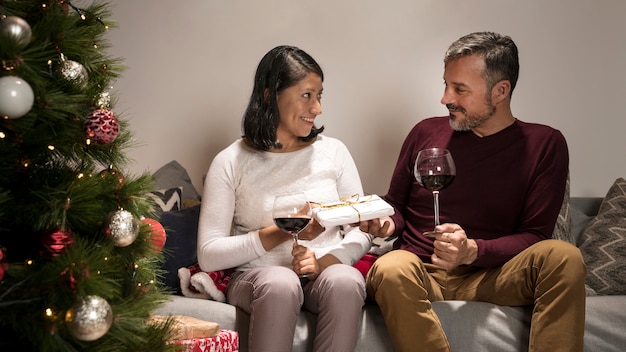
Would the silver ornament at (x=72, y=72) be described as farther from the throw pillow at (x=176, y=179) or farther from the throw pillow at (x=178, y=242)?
the throw pillow at (x=176, y=179)

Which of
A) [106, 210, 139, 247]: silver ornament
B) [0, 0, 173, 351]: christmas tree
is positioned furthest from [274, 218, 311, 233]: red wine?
[106, 210, 139, 247]: silver ornament

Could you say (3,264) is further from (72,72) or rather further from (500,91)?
(500,91)

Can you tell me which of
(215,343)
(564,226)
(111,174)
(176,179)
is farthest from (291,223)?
(564,226)

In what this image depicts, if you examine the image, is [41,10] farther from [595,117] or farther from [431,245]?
[595,117]

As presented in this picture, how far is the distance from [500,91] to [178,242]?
127 cm

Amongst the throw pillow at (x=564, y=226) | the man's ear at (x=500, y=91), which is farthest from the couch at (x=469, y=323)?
the man's ear at (x=500, y=91)

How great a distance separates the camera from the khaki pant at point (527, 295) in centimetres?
216

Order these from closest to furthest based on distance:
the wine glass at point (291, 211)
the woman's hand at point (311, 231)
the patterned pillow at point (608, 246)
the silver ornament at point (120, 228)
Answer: the silver ornament at point (120, 228), the wine glass at point (291, 211), the woman's hand at point (311, 231), the patterned pillow at point (608, 246)

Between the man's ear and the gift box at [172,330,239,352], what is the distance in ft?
4.11

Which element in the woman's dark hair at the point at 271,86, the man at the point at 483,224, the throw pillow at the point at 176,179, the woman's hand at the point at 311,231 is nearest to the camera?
the man at the point at 483,224

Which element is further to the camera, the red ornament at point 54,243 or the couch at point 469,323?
the couch at point 469,323

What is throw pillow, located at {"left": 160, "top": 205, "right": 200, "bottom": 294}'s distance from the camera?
2611mm

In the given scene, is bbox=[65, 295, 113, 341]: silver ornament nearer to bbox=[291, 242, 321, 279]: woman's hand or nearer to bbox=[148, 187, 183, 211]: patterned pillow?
bbox=[291, 242, 321, 279]: woman's hand

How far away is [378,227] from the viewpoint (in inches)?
98.1
